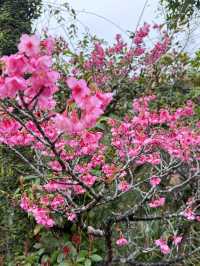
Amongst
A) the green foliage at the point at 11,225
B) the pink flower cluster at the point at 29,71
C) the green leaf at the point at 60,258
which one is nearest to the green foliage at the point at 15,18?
the green foliage at the point at 11,225

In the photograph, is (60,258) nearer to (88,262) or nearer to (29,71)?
(88,262)

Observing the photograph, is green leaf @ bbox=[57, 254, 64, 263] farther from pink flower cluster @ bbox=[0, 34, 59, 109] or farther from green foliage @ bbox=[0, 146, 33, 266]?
pink flower cluster @ bbox=[0, 34, 59, 109]

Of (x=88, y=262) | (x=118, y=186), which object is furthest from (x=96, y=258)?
(x=118, y=186)

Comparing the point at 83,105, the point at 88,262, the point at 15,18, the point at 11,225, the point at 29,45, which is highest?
the point at 15,18

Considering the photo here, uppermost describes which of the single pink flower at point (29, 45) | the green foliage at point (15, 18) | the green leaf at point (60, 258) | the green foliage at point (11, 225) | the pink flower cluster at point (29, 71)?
the green foliage at point (15, 18)

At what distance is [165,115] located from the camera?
2.98 meters

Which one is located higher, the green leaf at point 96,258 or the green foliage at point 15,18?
the green foliage at point 15,18

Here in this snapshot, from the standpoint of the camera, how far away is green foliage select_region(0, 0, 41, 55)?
5.43 m

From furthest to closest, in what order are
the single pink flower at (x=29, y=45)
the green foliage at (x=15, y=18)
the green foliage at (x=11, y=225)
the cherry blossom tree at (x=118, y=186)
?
the green foliage at (x=15, y=18) → the green foliage at (x=11, y=225) → the cherry blossom tree at (x=118, y=186) → the single pink flower at (x=29, y=45)

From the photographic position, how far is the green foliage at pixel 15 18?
543 centimetres

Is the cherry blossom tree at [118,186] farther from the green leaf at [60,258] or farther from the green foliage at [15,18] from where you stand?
the green foliage at [15,18]

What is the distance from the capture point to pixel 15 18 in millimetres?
5738

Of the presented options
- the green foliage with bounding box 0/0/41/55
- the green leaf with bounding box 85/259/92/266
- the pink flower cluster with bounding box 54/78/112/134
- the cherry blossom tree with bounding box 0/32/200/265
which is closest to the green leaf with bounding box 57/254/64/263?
the cherry blossom tree with bounding box 0/32/200/265

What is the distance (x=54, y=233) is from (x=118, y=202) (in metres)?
0.49
